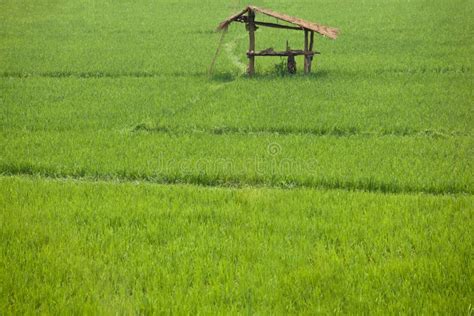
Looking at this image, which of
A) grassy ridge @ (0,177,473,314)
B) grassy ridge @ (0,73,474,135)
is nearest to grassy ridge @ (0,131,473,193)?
grassy ridge @ (0,177,473,314)

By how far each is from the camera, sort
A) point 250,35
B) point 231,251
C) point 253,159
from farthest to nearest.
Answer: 1. point 250,35
2. point 253,159
3. point 231,251

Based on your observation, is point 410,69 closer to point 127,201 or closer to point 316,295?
point 127,201

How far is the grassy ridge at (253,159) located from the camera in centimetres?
718

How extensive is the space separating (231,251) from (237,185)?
2263 mm

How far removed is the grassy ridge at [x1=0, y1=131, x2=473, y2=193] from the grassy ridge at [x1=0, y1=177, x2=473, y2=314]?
1.76 feet

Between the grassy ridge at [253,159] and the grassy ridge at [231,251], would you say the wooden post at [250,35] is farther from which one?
the grassy ridge at [231,251]

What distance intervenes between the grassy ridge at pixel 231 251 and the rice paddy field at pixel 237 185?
2cm

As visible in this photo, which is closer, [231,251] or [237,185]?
[231,251]

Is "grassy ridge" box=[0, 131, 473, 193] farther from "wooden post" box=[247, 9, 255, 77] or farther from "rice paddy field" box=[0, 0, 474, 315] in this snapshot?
"wooden post" box=[247, 9, 255, 77]

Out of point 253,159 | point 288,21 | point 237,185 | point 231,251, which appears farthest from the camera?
point 288,21

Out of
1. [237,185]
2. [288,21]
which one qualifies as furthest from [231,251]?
[288,21]

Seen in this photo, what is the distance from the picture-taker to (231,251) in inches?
204

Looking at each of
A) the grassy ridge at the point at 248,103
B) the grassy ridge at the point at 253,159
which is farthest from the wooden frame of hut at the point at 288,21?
the grassy ridge at the point at 253,159

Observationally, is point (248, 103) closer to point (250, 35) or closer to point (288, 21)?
point (288, 21)
